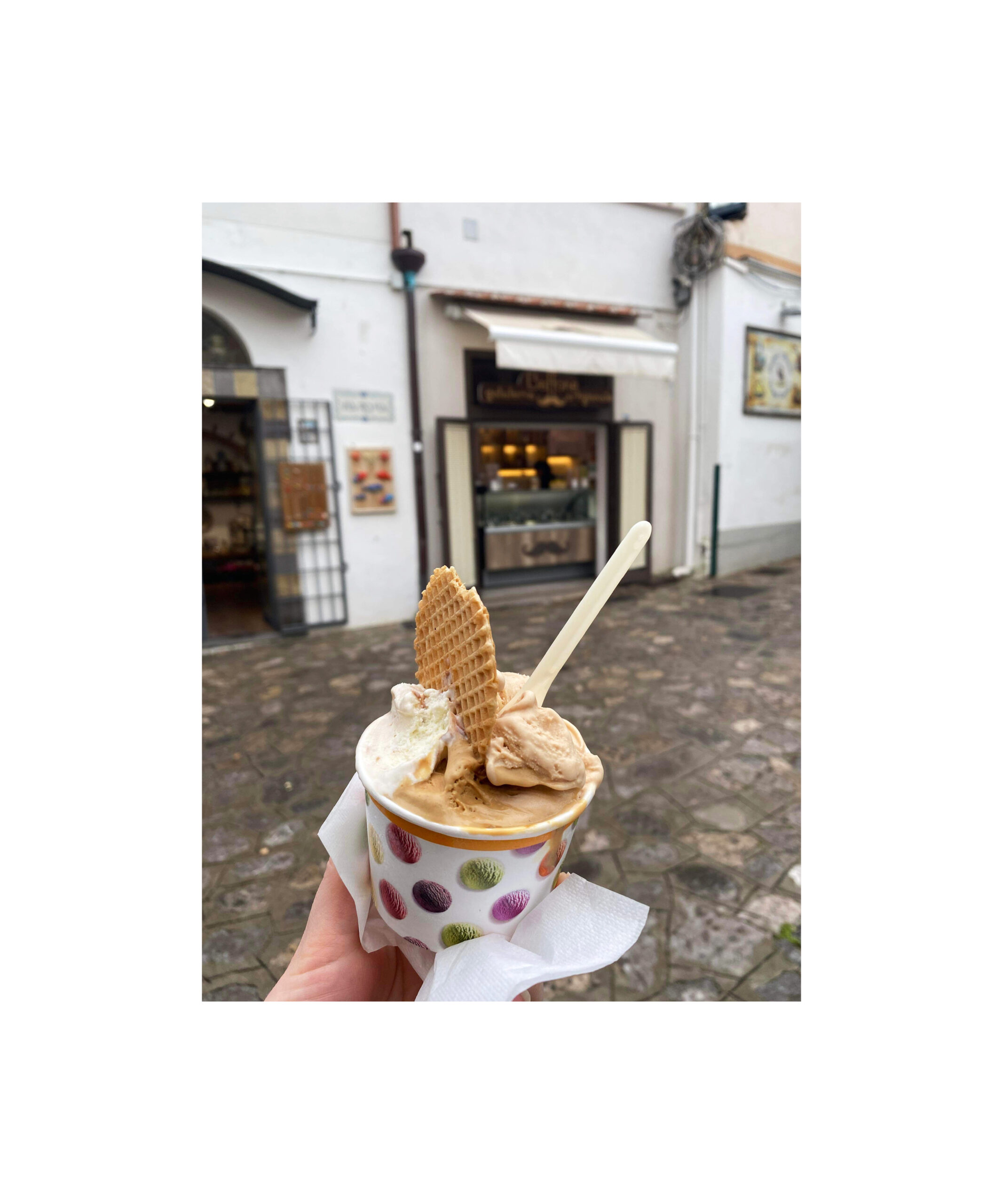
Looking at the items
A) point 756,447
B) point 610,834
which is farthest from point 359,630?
point 756,447

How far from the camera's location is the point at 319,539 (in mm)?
6008

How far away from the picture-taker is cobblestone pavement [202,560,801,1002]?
1986 millimetres

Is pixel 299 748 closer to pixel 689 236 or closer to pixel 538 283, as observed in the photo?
pixel 538 283

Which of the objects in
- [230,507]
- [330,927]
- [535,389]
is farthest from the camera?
[230,507]

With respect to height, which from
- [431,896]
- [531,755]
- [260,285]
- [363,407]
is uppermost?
[260,285]

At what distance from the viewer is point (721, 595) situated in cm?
722

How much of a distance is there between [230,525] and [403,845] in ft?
31.7

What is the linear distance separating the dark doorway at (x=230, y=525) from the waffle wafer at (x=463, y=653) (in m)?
5.79

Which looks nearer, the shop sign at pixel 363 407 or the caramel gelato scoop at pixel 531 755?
the caramel gelato scoop at pixel 531 755

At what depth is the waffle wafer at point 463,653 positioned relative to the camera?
3.41ft

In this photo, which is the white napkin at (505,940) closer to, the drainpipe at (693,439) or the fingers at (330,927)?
the fingers at (330,927)

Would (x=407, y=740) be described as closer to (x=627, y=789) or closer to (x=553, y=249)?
(x=627, y=789)

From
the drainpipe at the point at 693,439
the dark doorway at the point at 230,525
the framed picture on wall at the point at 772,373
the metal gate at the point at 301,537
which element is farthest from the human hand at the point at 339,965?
the framed picture on wall at the point at 772,373

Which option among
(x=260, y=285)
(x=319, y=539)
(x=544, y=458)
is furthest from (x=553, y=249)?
(x=319, y=539)
